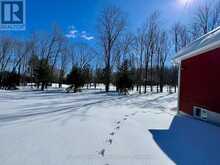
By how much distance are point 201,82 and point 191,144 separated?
4.47m

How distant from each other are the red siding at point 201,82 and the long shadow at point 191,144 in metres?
1.44

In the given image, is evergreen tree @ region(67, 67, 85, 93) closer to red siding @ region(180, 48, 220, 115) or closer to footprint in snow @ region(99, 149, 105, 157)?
red siding @ region(180, 48, 220, 115)

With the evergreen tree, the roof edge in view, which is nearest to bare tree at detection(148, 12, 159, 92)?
the evergreen tree

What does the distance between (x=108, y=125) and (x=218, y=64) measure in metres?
3.98

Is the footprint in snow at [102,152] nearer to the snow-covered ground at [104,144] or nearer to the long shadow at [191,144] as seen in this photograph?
the snow-covered ground at [104,144]

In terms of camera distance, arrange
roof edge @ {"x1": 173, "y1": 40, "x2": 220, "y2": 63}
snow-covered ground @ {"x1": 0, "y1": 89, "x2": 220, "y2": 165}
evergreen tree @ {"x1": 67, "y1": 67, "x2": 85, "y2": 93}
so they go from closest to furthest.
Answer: snow-covered ground @ {"x1": 0, "y1": 89, "x2": 220, "y2": 165}, roof edge @ {"x1": 173, "y1": 40, "x2": 220, "y2": 63}, evergreen tree @ {"x1": 67, "y1": 67, "x2": 85, "y2": 93}

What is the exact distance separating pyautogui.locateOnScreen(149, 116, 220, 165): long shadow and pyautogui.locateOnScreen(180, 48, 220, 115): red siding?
4.73ft

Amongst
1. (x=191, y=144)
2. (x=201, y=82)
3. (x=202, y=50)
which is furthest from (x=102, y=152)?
(x=202, y=50)

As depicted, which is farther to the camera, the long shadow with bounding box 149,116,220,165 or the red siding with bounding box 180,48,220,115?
the red siding with bounding box 180,48,220,115

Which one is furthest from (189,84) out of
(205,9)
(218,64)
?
(205,9)

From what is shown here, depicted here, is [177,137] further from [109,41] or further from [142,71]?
[142,71]

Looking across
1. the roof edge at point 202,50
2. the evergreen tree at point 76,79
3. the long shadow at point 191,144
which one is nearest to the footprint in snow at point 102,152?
the long shadow at point 191,144

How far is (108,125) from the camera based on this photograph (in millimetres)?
6984

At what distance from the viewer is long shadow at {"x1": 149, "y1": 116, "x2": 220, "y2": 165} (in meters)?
4.12
